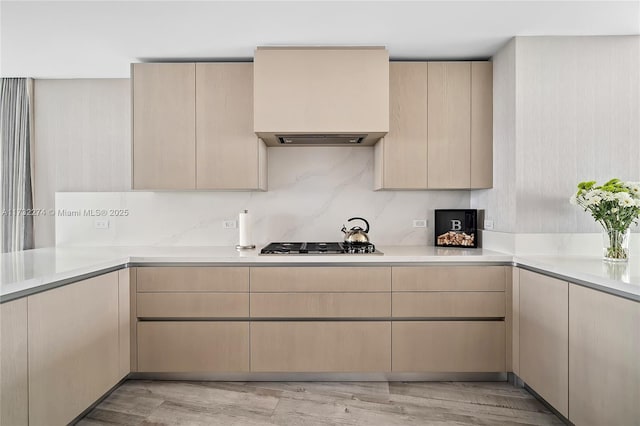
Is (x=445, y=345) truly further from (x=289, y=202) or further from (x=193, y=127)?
(x=193, y=127)

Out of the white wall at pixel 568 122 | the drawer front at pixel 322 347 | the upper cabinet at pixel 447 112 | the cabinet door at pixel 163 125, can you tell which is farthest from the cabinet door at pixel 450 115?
the cabinet door at pixel 163 125

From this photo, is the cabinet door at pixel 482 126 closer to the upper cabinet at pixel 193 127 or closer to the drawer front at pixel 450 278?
the drawer front at pixel 450 278

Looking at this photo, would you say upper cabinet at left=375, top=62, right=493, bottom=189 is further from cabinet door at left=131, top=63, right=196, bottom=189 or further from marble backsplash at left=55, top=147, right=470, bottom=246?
cabinet door at left=131, top=63, right=196, bottom=189

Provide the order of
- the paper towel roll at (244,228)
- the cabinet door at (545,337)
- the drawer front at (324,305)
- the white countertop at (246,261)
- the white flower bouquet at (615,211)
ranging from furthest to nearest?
the paper towel roll at (244,228), the drawer front at (324,305), the white flower bouquet at (615,211), the cabinet door at (545,337), the white countertop at (246,261)

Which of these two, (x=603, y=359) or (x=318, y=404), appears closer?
(x=603, y=359)

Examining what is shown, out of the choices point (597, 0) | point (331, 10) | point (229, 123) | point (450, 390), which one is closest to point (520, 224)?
point (450, 390)

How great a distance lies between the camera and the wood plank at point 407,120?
3.15 m

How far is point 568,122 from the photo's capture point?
279 cm

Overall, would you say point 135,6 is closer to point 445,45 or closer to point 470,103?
point 445,45

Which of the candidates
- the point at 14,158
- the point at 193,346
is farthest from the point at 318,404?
the point at 14,158

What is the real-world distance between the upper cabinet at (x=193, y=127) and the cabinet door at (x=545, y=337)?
2003 mm

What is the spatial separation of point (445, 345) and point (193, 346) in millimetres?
1663

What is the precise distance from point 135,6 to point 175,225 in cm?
172

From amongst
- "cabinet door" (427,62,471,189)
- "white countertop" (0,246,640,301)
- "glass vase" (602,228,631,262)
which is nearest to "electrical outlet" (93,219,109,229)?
"white countertop" (0,246,640,301)
